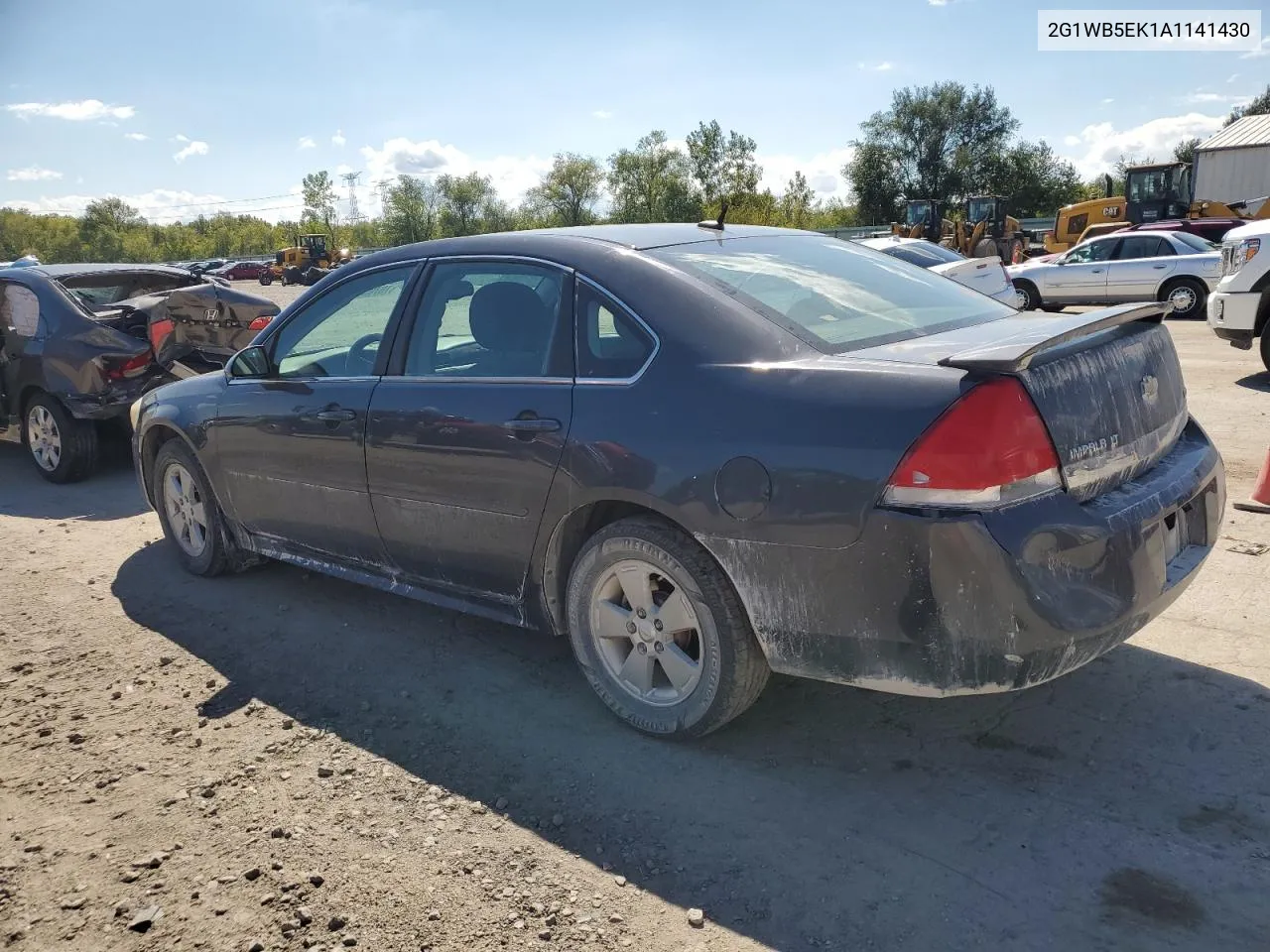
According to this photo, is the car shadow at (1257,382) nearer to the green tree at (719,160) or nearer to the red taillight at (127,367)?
the red taillight at (127,367)

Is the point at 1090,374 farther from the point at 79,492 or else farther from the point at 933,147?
the point at 933,147

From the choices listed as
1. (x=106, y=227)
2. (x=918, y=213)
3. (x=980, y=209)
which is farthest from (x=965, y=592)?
(x=106, y=227)

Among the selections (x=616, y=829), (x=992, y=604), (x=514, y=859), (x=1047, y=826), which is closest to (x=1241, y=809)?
(x=1047, y=826)

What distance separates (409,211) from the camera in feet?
290

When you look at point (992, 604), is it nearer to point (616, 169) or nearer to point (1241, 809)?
point (1241, 809)

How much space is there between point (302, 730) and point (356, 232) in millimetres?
106624

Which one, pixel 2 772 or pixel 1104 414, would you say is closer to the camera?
pixel 1104 414

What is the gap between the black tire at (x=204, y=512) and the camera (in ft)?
16.6

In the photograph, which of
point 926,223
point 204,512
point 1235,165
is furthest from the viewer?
point 1235,165

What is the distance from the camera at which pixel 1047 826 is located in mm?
2729

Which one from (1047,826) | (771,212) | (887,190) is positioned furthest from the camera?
(887,190)

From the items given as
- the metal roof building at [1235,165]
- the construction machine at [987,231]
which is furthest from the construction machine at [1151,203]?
the metal roof building at [1235,165]

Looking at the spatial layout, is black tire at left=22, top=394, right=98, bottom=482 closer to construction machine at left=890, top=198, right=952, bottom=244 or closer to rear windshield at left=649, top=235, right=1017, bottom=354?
rear windshield at left=649, top=235, right=1017, bottom=354

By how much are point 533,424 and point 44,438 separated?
632 centimetres
